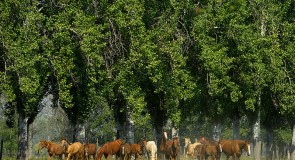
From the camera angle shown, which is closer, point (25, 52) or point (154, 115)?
point (25, 52)

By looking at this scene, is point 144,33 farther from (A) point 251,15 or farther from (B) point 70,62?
(A) point 251,15

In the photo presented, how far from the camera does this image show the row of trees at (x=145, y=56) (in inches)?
1533

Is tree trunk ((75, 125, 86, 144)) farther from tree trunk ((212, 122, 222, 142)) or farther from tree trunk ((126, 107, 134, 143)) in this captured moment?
tree trunk ((212, 122, 222, 142))

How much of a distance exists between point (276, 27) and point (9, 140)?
75.9 m

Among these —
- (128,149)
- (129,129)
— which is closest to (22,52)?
(128,149)

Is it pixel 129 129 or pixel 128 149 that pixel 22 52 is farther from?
pixel 129 129

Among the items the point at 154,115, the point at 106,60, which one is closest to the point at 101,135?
the point at 154,115

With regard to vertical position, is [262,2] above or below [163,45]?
above

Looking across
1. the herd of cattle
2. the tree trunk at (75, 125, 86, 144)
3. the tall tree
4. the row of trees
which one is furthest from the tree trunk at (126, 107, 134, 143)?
the tall tree

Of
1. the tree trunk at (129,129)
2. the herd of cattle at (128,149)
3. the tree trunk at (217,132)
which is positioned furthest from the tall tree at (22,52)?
the tree trunk at (217,132)

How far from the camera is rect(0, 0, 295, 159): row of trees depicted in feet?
128

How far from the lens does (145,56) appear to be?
41688mm

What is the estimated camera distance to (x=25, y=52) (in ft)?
123

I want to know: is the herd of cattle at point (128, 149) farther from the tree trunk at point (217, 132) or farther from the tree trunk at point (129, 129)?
the tree trunk at point (217, 132)
